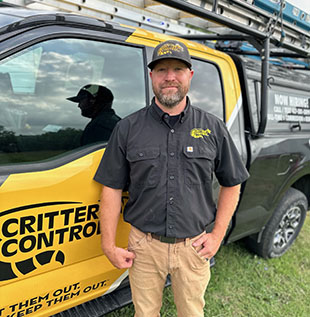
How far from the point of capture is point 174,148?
1552mm

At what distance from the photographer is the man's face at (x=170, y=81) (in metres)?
1.52

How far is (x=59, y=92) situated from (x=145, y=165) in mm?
593

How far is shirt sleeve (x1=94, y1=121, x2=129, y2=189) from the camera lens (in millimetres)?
1560

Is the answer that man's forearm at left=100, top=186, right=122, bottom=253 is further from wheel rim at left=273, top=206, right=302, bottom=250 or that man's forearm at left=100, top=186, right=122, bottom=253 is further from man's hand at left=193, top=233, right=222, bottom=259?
wheel rim at left=273, top=206, right=302, bottom=250

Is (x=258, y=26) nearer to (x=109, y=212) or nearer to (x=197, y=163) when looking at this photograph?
(x=197, y=163)

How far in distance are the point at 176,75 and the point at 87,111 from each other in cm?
53

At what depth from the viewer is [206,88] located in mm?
2223

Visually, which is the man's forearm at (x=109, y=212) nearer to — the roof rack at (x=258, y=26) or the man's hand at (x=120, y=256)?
the man's hand at (x=120, y=256)

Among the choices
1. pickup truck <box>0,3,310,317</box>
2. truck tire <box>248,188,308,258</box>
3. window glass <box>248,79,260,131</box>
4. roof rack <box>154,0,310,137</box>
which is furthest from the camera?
truck tire <box>248,188,308,258</box>

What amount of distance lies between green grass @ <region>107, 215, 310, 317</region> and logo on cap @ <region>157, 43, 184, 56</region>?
1.87 metres

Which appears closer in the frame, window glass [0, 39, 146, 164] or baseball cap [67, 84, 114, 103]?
window glass [0, 39, 146, 164]

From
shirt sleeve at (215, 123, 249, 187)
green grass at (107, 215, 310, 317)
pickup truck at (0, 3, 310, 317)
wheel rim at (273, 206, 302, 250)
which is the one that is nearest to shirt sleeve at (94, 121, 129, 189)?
pickup truck at (0, 3, 310, 317)

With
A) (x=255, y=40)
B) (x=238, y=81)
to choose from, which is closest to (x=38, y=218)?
(x=238, y=81)

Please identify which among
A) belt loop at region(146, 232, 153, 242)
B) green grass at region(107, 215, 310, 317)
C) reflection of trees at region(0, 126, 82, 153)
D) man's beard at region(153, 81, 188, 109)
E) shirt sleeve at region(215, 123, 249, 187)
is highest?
man's beard at region(153, 81, 188, 109)
